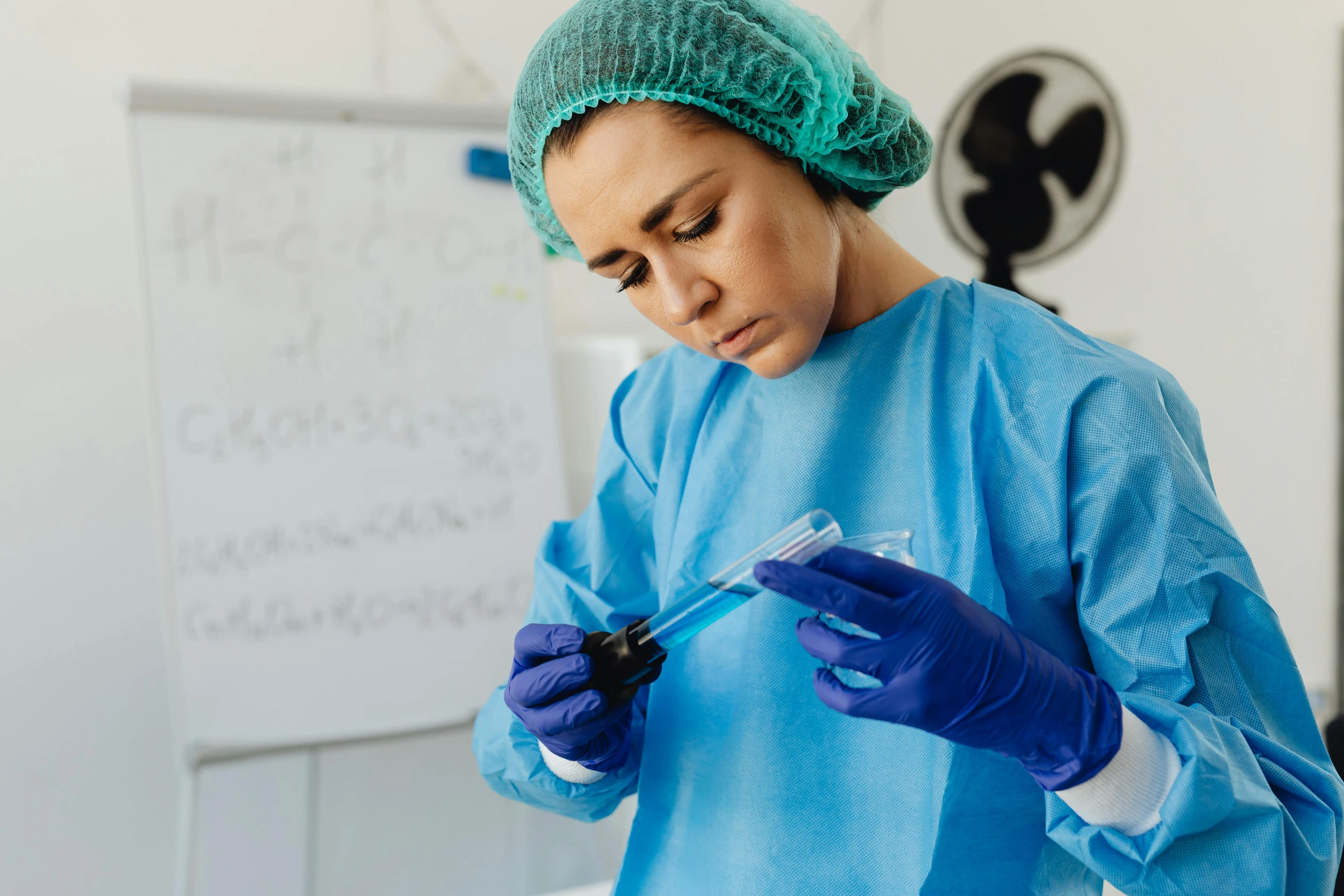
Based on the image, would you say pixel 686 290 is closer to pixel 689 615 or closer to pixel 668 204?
pixel 668 204

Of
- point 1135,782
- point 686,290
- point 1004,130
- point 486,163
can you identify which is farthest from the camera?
point 1004,130

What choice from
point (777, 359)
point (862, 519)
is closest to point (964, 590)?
point (862, 519)

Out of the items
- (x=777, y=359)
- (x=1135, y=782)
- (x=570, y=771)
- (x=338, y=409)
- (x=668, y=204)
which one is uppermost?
(x=668, y=204)

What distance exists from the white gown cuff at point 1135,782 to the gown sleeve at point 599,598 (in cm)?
45

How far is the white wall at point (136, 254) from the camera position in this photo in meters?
1.68

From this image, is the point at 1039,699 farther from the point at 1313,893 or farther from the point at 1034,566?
the point at 1313,893

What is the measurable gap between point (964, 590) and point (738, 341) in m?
0.25

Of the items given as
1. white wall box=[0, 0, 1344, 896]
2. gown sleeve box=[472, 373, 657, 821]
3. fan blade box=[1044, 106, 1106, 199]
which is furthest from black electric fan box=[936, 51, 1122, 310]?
gown sleeve box=[472, 373, 657, 821]

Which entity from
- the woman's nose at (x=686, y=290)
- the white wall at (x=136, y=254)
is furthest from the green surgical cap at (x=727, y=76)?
the white wall at (x=136, y=254)

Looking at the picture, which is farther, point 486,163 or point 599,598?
point 486,163

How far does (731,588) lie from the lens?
71cm

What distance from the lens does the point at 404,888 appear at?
1711 mm

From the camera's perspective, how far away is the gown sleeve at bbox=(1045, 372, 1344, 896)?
0.59 metres

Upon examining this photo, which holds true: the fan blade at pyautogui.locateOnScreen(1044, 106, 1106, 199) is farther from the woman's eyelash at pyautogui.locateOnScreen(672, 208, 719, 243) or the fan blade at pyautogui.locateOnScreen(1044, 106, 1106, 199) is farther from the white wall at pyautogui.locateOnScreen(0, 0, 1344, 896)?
the woman's eyelash at pyautogui.locateOnScreen(672, 208, 719, 243)
